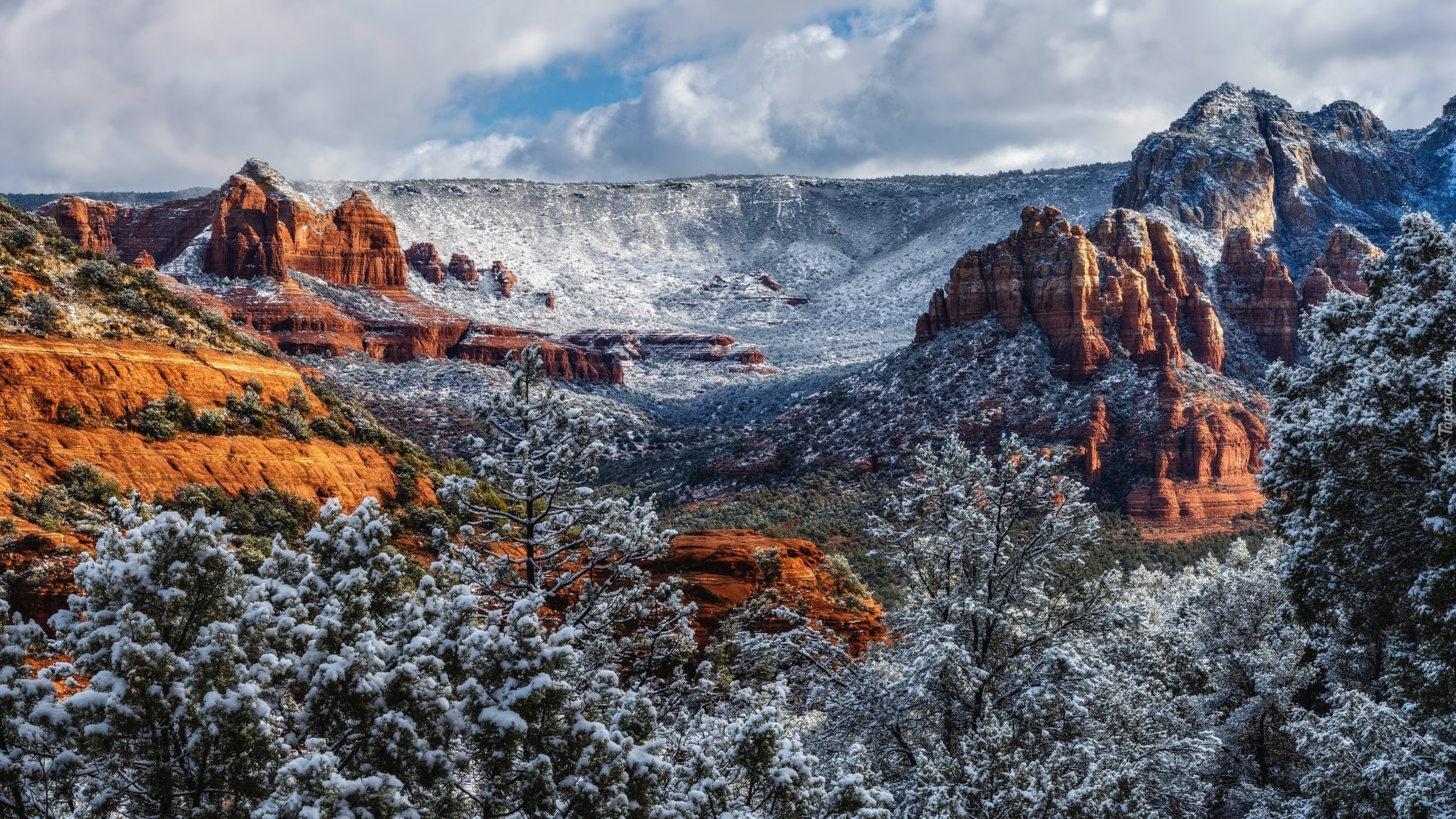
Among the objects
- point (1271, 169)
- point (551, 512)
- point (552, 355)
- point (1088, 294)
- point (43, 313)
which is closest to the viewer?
point (551, 512)

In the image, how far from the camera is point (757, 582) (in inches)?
969

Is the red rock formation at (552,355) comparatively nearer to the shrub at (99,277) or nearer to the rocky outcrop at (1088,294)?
the rocky outcrop at (1088,294)

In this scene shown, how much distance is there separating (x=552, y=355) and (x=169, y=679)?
12448cm

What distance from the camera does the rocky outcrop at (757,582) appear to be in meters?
23.4

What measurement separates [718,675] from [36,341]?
14.8 metres

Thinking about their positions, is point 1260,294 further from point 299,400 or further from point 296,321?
point 296,321

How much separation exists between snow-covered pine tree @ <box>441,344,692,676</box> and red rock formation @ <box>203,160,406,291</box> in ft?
408

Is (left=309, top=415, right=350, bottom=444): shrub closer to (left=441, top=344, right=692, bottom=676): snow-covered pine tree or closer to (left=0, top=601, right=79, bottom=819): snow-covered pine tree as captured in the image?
(left=441, top=344, right=692, bottom=676): snow-covered pine tree

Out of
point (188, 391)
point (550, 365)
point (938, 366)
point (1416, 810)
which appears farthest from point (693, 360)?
point (1416, 810)

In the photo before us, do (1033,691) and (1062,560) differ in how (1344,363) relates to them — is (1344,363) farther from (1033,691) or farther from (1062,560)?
(1033,691)

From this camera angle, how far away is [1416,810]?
10711mm

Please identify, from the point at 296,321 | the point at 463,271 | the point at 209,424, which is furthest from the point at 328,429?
the point at 463,271

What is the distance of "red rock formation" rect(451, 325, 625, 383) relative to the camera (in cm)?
12044

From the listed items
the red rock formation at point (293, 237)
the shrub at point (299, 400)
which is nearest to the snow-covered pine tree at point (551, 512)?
the shrub at point (299, 400)
